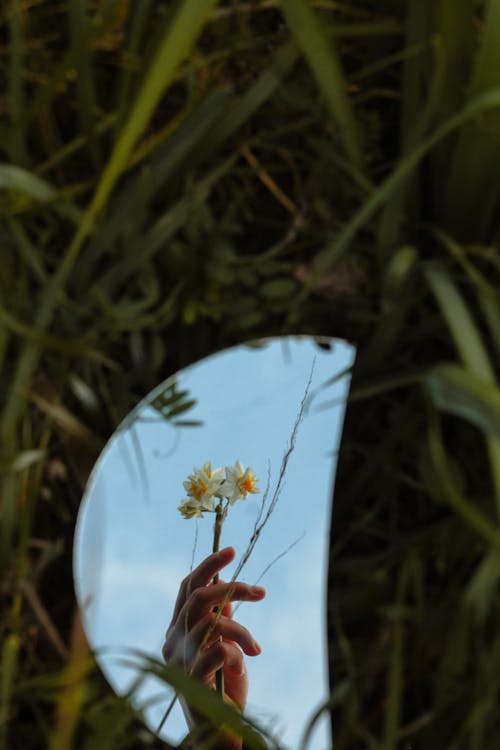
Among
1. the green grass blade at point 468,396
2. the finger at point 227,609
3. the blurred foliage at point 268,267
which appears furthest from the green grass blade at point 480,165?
the finger at point 227,609

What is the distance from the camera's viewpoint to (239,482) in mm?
593

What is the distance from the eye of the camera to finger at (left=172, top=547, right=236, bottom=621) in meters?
0.60

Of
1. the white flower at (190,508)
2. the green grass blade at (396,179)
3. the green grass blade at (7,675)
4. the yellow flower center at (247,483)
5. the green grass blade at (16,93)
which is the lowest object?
the green grass blade at (7,675)

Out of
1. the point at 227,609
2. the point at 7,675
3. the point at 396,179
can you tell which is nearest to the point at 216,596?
the point at 227,609

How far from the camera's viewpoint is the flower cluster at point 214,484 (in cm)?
59

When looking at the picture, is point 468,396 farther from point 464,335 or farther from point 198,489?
point 198,489

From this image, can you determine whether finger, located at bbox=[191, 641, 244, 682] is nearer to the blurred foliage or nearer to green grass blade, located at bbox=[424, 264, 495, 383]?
the blurred foliage

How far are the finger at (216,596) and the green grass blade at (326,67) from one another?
0.24m

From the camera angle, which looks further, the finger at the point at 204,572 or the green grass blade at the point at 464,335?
the finger at the point at 204,572

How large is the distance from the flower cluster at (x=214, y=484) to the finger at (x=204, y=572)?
28 millimetres

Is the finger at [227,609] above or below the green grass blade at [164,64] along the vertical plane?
below

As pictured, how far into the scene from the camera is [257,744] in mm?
520

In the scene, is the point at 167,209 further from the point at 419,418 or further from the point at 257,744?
the point at 257,744

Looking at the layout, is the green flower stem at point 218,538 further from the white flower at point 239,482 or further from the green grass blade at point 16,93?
the green grass blade at point 16,93
